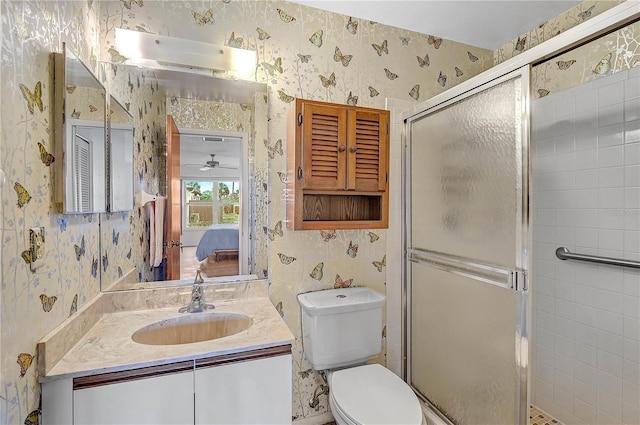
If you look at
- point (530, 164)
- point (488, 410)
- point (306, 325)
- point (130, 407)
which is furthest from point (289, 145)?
point (488, 410)

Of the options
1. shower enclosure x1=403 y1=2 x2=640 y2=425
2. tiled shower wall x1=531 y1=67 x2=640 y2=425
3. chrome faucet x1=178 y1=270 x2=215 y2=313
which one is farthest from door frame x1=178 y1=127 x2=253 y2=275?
tiled shower wall x1=531 y1=67 x2=640 y2=425

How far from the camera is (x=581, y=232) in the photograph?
1.75 m

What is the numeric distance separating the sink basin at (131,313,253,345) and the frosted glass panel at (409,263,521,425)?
3.24 ft

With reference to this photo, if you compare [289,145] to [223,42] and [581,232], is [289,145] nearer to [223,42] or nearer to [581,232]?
[223,42]

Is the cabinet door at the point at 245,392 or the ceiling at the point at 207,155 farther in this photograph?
the ceiling at the point at 207,155

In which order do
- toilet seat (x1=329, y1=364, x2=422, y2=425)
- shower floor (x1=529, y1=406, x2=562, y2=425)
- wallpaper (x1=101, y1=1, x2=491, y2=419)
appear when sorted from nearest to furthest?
toilet seat (x1=329, y1=364, x2=422, y2=425) → wallpaper (x1=101, y1=1, x2=491, y2=419) → shower floor (x1=529, y1=406, x2=562, y2=425)

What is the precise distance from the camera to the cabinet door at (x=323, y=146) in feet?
5.03

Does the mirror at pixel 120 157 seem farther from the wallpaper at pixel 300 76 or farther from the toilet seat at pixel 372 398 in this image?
the toilet seat at pixel 372 398

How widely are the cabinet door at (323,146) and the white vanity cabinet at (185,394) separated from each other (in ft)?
2.52

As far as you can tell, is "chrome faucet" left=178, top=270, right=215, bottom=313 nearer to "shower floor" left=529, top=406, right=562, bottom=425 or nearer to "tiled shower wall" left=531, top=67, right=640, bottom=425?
"tiled shower wall" left=531, top=67, right=640, bottom=425

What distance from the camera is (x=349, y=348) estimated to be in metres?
1.62

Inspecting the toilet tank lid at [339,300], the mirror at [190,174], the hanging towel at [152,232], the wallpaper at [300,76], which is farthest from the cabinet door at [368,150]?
the hanging towel at [152,232]

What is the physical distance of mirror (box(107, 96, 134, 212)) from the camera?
139 cm

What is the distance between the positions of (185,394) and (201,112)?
121cm
